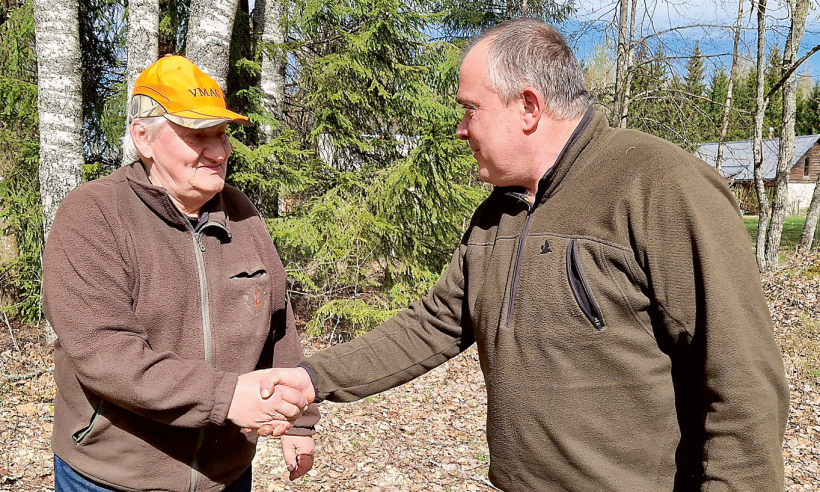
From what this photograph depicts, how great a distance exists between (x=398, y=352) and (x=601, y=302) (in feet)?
3.36

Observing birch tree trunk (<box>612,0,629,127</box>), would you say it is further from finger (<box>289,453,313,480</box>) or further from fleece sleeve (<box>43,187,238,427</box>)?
fleece sleeve (<box>43,187,238,427</box>)

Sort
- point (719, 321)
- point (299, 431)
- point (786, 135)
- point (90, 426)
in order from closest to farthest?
point (719, 321) < point (90, 426) < point (299, 431) < point (786, 135)

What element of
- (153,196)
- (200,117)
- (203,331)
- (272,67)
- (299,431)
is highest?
(272,67)

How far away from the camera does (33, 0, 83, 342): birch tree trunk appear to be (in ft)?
19.2

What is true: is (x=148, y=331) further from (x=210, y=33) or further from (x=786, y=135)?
(x=786, y=135)

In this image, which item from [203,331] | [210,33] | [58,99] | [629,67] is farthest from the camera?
[629,67]

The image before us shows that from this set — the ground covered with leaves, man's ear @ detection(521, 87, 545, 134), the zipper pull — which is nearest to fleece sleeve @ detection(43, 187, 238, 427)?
the zipper pull

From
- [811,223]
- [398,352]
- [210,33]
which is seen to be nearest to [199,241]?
[398,352]

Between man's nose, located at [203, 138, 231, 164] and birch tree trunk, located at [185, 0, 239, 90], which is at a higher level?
birch tree trunk, located at [185, 0, 239, 90]

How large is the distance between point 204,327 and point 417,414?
418cm

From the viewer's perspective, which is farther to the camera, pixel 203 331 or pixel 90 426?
pixel 203 331

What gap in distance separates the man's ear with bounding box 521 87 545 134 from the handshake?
132cm

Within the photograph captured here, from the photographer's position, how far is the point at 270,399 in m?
2.20

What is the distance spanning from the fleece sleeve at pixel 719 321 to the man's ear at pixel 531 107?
0.49 meters
